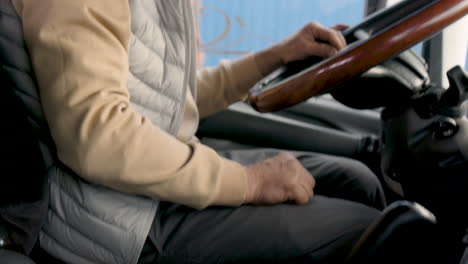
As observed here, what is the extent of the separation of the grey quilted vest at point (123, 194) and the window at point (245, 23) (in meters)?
1.82

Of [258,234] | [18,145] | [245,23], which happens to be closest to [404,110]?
[258,234]

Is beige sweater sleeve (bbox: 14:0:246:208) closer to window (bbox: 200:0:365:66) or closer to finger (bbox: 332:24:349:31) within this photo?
finger (bbox: 332:24:349:31)

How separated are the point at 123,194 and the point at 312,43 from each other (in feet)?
1.64

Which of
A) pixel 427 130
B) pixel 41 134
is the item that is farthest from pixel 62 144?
pixel 427 130

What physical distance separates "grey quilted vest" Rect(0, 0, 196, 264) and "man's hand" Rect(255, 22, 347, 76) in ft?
0.95

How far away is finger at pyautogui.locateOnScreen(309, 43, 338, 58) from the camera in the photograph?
0.93 meters

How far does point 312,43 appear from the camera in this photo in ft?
3.21

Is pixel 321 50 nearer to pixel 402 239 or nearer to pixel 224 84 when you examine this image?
pixel 224 84

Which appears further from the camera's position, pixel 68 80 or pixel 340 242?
pixel 340 242

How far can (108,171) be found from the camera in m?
0.67

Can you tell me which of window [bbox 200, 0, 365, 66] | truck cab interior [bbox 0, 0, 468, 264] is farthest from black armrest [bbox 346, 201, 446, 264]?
window [bbox 200, 0, 365, 66]

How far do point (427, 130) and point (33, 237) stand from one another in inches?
25.2

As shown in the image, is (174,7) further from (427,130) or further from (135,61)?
(427,130)

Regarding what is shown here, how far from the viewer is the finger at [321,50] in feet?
3.05
